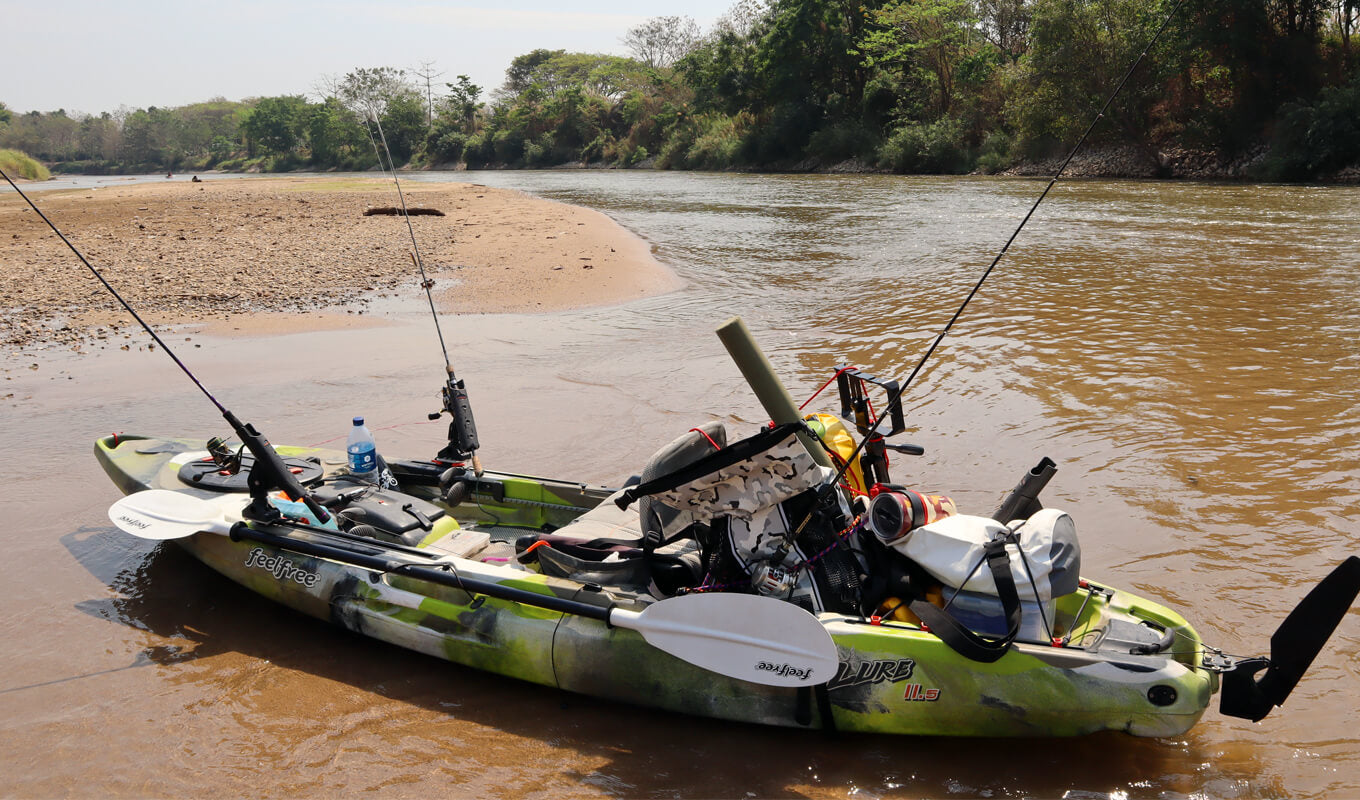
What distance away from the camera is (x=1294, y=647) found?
3041 millimetres

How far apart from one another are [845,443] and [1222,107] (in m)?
31.7

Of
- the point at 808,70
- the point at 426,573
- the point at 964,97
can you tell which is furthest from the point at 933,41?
the point at 426,573

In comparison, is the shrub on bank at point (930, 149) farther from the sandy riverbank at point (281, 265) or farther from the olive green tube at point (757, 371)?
the olive green tube at point (757, 371)

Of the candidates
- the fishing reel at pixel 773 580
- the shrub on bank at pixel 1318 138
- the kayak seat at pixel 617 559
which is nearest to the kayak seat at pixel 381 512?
the kayak seat at pixel 617 559

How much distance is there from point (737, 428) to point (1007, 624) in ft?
14.0

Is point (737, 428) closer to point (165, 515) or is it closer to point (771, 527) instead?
point (771, 527)

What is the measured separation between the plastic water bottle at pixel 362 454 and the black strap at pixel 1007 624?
3.45 meters

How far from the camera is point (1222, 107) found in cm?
2903

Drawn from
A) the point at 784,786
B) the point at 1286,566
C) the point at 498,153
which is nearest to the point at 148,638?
the point at 784,786

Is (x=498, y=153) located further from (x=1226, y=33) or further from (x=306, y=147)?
(x=1226, y=33)

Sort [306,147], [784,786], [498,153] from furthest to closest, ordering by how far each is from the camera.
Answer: [306,147] < [498,153] < [784,786]

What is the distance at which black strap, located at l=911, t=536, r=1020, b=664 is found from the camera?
3.27m

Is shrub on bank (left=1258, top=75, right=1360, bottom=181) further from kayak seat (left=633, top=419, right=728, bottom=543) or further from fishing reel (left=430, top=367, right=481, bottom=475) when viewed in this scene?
kayak seat (left=633, top=419, right=728, bottom=543)

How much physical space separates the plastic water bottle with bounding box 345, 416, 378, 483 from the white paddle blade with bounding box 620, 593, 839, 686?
244 cm
